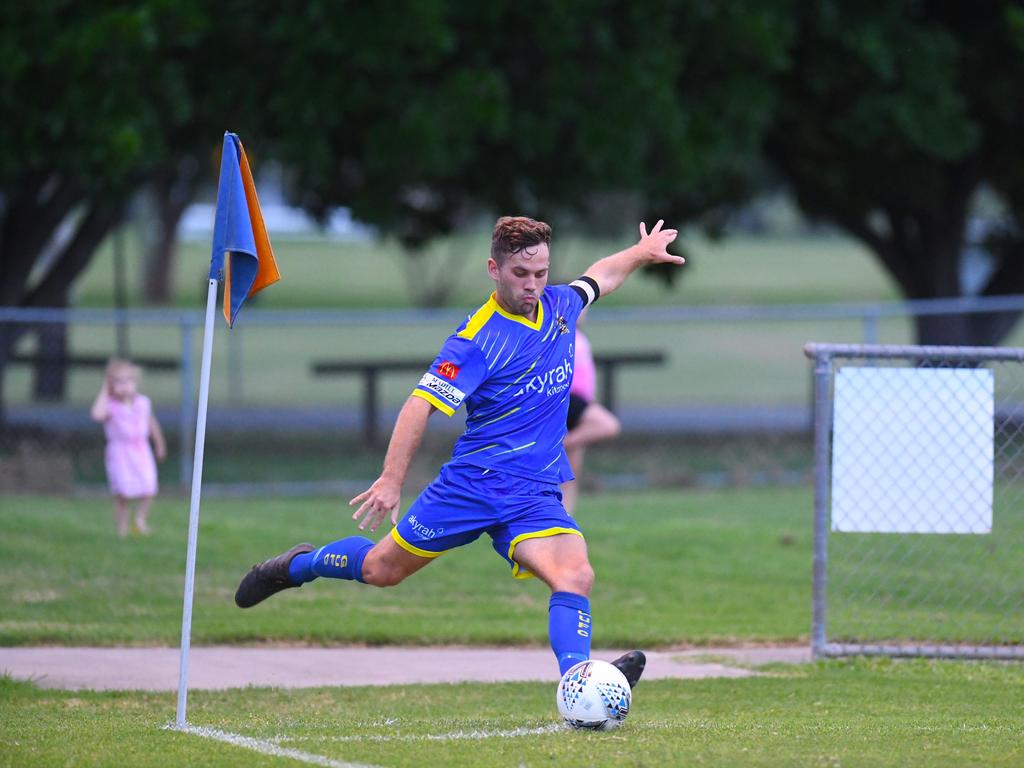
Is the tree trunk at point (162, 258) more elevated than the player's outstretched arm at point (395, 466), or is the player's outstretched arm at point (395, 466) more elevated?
the tree trunk at point (162, 258)

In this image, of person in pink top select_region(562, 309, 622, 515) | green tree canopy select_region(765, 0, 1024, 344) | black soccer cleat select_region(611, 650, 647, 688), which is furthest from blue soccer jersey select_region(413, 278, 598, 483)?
green tree canopy select_region(765, 0, 1024, 344)

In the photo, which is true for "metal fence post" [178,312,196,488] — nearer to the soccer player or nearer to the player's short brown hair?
the soccer player

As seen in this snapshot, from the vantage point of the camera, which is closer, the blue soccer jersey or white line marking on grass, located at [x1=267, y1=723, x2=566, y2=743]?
white line marking on grass, located at [x1=267, y1=723, x2=566, y2=743]

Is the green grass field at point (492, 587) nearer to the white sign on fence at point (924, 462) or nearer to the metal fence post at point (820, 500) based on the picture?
the metal fence post at point (820, 500)

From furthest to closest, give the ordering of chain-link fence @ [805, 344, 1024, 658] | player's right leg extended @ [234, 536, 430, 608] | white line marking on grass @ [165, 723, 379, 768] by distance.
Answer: chain-link fence @ [805, 344, 1024, 658], player's right leg extended @ [234, 536, 430, 608], white line marking on grass @ [165, 723, 379, 768]

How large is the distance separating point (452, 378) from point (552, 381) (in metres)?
0.45

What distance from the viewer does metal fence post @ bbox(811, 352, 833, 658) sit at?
312 inches

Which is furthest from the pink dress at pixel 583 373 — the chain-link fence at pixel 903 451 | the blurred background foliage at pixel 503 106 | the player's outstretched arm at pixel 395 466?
the player's outstretched arm at pixel 395 466

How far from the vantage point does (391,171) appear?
15.6 metres

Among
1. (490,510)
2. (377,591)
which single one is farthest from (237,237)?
(377,591)

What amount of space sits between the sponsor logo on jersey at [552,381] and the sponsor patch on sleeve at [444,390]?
0.85ft

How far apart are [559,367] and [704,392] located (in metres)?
23.5

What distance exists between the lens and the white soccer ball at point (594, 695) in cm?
571

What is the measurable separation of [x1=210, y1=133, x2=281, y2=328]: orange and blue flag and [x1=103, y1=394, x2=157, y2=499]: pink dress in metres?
5.50
